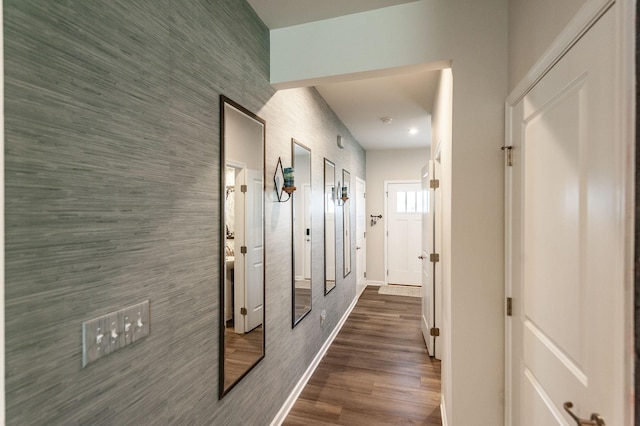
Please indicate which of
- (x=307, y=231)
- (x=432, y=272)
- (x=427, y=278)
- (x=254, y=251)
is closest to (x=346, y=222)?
(x=427, y=278)

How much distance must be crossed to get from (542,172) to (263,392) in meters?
1.93

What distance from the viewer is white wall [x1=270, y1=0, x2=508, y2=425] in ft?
5.11

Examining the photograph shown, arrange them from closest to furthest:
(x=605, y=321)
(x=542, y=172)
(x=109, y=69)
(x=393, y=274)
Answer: (x=605, y=321) < (x=109, y=69) < (x=542, y=172) < (x=393, y=274)

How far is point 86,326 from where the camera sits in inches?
34.5

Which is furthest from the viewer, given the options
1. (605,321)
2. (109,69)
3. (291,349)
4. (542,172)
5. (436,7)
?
(291,349)

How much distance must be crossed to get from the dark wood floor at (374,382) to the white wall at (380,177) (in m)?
2.09

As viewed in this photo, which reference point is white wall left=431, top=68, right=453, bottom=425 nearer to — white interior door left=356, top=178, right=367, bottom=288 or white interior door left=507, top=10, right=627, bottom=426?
white interior door left=507, top=10, right=627, bottom=426

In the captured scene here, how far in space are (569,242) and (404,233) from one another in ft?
16.7

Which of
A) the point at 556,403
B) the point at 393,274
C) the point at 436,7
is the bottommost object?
the point at 393,274

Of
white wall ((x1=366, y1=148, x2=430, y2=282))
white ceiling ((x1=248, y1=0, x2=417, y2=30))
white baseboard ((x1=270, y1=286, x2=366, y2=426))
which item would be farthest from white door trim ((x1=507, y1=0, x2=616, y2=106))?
white wall ((x1=366, y1=148, x2=430, y2=282))

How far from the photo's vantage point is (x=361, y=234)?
5.60 metres

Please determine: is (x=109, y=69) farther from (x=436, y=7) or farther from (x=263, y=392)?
(x=263, y=392)

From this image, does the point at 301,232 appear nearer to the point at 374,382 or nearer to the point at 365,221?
the point at 374,382

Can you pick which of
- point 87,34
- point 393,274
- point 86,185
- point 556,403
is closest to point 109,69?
point 87,34
